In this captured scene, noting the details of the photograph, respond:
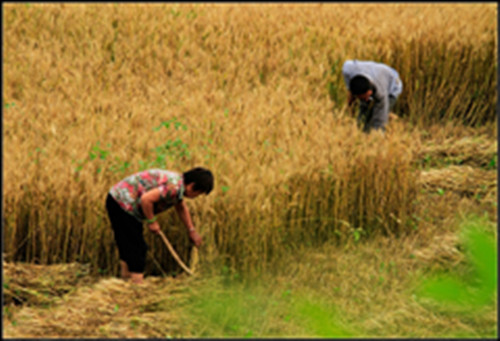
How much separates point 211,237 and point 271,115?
1.98 metres

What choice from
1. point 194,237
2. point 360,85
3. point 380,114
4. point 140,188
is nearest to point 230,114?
point 360,85

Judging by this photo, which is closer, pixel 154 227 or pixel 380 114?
pixel 154 227

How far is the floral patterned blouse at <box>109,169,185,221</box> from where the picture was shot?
3967 mm

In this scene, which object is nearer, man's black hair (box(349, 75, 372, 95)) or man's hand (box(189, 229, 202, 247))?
man's hand (box(189, 229, 202, 247))

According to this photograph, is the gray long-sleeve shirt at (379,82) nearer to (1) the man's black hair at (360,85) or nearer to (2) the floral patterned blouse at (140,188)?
(1) the man's black hair at (360,85)

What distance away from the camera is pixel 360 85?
5750 mm

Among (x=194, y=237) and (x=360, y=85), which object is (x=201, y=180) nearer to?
(x=194, y=237)

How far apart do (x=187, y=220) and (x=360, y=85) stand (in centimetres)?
239

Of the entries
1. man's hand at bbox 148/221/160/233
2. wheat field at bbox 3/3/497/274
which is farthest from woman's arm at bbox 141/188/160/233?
wheat field at bbox 3/3/497/274

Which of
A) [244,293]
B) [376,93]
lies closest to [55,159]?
[244,293]

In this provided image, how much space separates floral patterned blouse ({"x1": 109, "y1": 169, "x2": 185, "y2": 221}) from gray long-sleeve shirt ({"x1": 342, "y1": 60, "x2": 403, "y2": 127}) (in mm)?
2491

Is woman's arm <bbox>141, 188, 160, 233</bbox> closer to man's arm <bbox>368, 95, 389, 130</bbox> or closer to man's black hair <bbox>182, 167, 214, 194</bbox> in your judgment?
man's black hair <bbox>182, 167, 214, 194</bbox>

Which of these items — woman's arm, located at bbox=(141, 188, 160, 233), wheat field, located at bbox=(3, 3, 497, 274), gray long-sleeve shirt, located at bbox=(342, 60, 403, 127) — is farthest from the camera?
gray long-sleeve shirt, located at bbox=(342, 60, 403, 127)

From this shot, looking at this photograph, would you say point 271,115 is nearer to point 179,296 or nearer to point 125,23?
point 179,296
